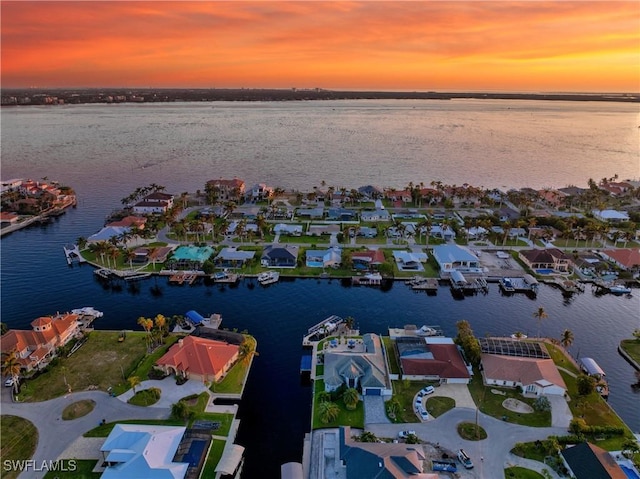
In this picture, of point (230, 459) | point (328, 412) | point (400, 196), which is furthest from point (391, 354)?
point (400, 196)

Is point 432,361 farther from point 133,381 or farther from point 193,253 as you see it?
point 193,253

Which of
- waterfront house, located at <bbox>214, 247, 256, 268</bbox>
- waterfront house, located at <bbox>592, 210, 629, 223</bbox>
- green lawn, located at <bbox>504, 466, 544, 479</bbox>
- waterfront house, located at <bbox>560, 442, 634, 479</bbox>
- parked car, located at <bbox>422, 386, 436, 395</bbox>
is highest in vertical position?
waterfront house, located at <bbox>592, 210, 629, 223</bbox>

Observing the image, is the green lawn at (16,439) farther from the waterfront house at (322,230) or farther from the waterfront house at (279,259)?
the waterfront house at (322,230)

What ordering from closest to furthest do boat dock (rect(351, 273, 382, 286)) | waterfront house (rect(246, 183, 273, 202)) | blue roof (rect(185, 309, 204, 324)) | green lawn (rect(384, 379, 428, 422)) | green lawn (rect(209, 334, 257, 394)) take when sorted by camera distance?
green lawn (rect(384, 379, 428, 422)) → green lawn (rect(209, 334, 257, 394)) → blue roof (rect(185, 309, 204, 324)) → boat dock (rect(351, 273, 382, 286)) → waterfront house (rect(246, 183, 273, 202))

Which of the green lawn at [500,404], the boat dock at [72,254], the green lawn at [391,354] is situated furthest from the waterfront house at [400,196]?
the boat dock at [72,254]

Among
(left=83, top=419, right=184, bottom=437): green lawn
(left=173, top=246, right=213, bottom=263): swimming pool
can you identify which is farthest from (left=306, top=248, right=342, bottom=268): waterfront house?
(left=83, top=419, right=184, bottom=437): green lawn

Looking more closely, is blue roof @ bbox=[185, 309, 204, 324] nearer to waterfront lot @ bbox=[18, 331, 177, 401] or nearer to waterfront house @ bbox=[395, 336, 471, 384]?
waterfront lot @ bbox=[18, 331, 177, 401]
